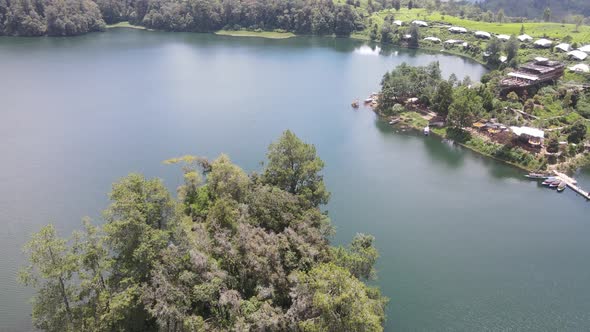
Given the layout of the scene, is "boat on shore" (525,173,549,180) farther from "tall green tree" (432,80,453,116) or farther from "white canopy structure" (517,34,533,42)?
"white canopy structure" (517,34,533,42)

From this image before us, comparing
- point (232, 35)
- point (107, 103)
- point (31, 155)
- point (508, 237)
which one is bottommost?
point (508, 237)

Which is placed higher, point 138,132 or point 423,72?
point 423,72

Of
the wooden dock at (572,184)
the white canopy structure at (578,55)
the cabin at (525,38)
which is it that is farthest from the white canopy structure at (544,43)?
the wooden dock at (572,184)

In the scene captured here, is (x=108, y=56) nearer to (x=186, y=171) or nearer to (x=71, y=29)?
(x=71, y=29)

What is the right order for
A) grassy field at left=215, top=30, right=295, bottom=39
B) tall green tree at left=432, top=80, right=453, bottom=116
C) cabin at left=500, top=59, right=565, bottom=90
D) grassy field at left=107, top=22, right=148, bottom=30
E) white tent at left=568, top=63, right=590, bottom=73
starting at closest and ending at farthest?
tall green tree at left=432, top=80, right=453, bottom=116
cabin at left=500, top=59, right=565, bottom=90
white tent at left=568, top=63, right=590, bottom=73
grassy field at left=215, top=30, right=295, bottom=39
grassy field at left=107, top=22, right=148, bottom=30

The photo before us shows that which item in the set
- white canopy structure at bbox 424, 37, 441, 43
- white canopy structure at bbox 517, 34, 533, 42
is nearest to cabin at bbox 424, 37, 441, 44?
white canopy structure at bbox 424, 37, 441, 43

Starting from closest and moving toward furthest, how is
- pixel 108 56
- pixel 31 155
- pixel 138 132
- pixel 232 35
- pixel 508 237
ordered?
pixel 508 237 < pixel 31 155 < pixel 138 132 < pixel 108 56 < pixel 232 35

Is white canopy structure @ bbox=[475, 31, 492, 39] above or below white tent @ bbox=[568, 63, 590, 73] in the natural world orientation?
above

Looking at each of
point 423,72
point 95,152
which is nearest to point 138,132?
point 95,152
